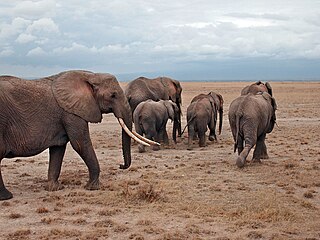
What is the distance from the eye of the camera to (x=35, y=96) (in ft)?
35.0

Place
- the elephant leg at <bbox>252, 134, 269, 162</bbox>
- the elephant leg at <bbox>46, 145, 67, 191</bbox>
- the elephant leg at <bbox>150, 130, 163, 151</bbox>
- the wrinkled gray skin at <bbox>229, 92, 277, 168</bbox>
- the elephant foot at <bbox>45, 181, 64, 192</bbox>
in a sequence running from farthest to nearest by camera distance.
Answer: the elephant leg at <bbox>150, 130, 163, 151</bbox> < the elephant leg at <bbox>252, 134, 269, 162</bbox> < the wrinkled gray skin at <bbox>229, 92, 277, 168</bbox> < the elephant leg at <bbox>46, 145, 67, 191</bbox> < the elephant foot at <bbox>45, 181, 64, 192</bbox>

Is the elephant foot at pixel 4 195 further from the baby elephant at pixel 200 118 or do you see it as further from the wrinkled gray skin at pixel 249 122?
the baby elephant at pixel 200 118

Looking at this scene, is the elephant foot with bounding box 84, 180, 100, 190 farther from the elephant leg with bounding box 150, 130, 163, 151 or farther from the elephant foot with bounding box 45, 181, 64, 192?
the elephant leg with bounding box 150, 130, 163, 151

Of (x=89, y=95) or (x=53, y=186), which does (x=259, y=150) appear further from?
(x=53, y=186)

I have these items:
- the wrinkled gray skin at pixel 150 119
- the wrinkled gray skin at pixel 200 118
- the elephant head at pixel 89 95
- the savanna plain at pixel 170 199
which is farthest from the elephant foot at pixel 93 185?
the wrinkled gray skin at pixel 200 118

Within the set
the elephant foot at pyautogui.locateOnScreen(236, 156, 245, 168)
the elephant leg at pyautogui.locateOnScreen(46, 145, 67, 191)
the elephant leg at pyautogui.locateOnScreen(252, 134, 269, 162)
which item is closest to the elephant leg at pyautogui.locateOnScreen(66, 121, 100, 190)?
the elephant leg at pyautogui.locateOnScreen(46, 145, 67, 191)

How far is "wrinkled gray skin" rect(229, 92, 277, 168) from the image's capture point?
13539mm

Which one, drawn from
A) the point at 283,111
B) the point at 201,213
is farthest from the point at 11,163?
the point at 283,111

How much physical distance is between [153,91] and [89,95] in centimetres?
986

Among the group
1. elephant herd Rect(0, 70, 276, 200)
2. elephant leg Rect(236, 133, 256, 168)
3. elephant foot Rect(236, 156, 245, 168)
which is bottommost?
elephant foot Rect(236, 156, 245, 168)

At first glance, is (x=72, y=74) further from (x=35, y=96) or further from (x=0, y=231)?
(x=0, y=231)

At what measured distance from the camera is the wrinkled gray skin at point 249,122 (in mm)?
13539

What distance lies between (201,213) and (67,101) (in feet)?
11.9

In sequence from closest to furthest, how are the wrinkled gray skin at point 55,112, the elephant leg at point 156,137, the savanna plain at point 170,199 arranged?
the savanna plain at point 170,199 < the wrinkled gray skin at point 55,112 < the elephant leg at point 156,137
